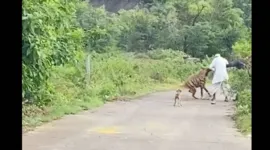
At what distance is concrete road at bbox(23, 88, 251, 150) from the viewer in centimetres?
722

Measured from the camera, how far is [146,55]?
30.6m

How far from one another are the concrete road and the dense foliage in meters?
0.91

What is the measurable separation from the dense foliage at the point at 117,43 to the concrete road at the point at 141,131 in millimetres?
914

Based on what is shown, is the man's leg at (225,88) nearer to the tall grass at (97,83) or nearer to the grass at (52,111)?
the tall grass at (97,83)

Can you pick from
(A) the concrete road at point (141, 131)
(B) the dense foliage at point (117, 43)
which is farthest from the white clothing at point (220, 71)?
(A) the concrete road at point (141, 131)

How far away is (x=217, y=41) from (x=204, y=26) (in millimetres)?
1239

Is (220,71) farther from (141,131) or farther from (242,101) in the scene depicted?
(141,131)

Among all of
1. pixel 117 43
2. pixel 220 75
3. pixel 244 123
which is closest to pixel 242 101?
pixel 244 123

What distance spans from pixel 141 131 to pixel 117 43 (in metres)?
21.9

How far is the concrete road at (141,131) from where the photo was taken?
7.22 m

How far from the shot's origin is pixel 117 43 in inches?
1195
